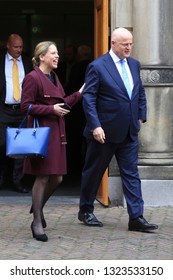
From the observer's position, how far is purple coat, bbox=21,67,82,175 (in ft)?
27.3

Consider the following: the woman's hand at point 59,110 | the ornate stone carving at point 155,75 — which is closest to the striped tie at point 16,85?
the ornate stone carving at point 155,75

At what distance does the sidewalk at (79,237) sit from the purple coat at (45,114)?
655 mm

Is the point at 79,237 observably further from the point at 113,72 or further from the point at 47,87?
the point at 113,72

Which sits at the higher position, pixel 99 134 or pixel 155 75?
pixel 155 75

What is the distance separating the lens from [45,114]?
27.2ft

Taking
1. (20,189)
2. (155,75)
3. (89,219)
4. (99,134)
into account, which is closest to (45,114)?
(99,134)

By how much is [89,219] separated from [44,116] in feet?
4.16

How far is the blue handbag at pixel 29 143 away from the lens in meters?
8.14

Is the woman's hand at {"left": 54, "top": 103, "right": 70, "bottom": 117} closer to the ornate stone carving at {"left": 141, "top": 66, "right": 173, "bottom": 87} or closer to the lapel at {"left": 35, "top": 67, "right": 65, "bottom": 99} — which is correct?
the lapel at {"left": 35, "top": 67, "right": 65, "bottom": 99}

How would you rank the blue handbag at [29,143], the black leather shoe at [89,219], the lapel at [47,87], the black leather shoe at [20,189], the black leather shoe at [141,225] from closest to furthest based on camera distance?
1. the blue handbag at [29,143]
2. the lapel at [47,87]
3. the black leather shoe at [141,225]
4. the black leather shoe at [89,219]
5. the black leather shoe at [20,189]

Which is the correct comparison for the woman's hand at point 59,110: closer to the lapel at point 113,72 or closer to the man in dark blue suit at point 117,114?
the man in dark blue suit at point 117,114

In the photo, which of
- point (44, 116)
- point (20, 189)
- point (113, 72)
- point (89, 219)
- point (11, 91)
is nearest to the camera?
point (44, 116)

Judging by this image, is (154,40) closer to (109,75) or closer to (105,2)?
(105,2)

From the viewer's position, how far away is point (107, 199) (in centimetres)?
1025
